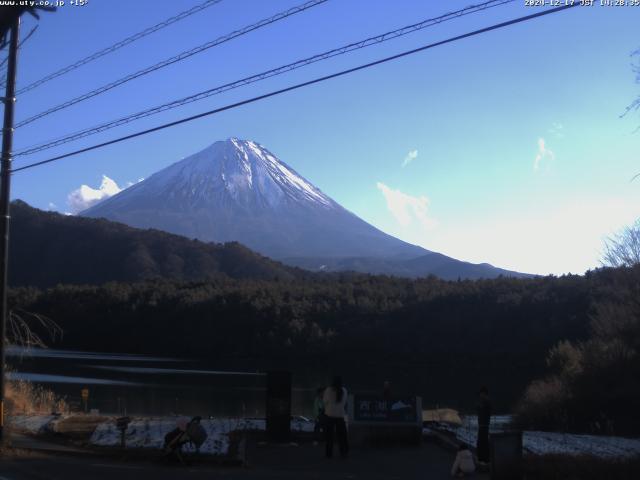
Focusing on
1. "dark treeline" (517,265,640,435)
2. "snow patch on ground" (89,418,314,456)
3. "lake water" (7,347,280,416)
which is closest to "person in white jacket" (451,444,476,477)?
"snow patch on ground" (89,418,314,456)

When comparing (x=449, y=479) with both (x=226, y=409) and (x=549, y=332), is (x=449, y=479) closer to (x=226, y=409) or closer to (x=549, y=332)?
(x=226, y=409)

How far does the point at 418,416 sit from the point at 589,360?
17.6 metres

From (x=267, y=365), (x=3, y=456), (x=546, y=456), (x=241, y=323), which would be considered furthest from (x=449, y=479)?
(x=241, y=323)

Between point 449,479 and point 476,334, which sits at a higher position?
point 476,334

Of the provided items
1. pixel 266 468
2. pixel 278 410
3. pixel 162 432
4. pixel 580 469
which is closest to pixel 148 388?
pixel 162 432

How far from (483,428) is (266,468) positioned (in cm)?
385

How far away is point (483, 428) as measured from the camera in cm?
1424

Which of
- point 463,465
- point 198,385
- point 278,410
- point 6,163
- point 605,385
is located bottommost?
point 463,465

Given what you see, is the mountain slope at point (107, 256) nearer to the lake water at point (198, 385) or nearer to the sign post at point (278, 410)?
the lake water at point (198, 385)

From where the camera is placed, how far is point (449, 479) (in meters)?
12.2

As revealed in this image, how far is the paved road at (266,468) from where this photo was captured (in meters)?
12.1

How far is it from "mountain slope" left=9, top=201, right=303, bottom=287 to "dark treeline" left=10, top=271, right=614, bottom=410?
2640 cm

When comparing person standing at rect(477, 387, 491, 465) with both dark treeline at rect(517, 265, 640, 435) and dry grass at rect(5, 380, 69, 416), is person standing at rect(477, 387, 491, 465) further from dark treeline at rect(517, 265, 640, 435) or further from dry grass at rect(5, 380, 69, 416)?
dark treeline at rect(517, 265, 640, 435)

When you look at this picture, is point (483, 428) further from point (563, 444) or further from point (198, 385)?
point (198, 385)
